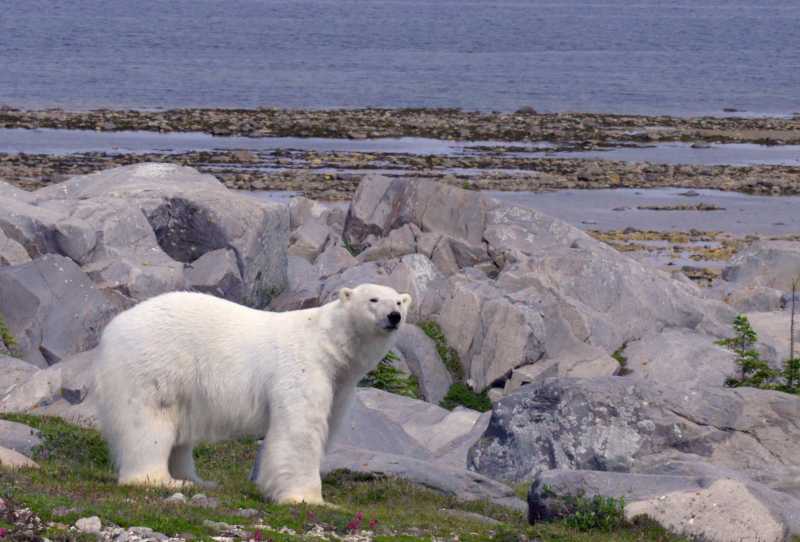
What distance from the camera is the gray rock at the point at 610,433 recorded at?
15070mm

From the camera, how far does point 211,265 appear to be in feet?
76.0

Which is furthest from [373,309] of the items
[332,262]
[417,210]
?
[417,210]

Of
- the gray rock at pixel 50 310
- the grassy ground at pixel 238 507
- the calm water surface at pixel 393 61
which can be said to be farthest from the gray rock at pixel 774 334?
the calm water surface at pixel 393 61

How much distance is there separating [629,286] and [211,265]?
7.54 metres

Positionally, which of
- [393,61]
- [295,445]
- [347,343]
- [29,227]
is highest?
[347,343]

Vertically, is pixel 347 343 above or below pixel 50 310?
above

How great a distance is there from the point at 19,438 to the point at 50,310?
6958 mm

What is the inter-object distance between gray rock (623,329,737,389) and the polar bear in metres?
9.37

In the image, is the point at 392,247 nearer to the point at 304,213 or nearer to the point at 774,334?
the point at 304,213

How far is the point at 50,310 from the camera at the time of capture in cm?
1977

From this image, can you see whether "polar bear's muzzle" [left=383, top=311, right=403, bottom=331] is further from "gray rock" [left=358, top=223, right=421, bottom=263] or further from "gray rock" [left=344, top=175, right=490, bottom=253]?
"gray rock" [left=344, top=175, right=490, bottom=253]

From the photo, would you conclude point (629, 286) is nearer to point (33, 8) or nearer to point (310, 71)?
point (310, 71)

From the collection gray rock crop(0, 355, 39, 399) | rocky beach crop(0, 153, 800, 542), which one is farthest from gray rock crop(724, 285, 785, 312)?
gray rock crop(0, 355, 39, 399)

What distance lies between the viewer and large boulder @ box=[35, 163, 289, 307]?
23.7 metres
